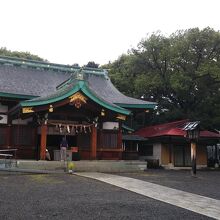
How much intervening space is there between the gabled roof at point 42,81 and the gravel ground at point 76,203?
446 inches

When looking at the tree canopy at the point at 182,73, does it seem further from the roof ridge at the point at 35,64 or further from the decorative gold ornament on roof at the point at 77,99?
the decorative gold ornament on roof at the point at 77,99

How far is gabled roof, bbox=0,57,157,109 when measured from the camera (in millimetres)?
24562

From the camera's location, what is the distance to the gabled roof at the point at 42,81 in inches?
967

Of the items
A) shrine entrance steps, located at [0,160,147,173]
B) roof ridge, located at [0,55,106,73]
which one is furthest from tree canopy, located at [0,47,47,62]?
shrine entrance steps, located at [0,160,147,173]

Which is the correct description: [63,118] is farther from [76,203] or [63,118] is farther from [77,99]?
[76,203]

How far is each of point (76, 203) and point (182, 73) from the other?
22.4 m

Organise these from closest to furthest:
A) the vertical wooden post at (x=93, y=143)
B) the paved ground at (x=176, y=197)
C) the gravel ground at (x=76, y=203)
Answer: the gravel ground at (x=76, y=203) < the paved ground at (x=176, y=197) < the vertical wooden post at (x=93, y=143)

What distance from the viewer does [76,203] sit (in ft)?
32.7

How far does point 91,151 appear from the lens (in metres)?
22.5

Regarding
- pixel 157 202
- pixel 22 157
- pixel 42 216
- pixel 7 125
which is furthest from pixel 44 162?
pixel 42 216

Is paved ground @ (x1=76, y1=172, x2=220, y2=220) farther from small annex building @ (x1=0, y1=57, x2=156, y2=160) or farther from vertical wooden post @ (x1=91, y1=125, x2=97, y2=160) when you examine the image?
small annex building @ (x1=0, y1=57, x2=156, y2=160)

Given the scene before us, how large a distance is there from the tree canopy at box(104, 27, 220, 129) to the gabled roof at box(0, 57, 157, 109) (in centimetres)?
405

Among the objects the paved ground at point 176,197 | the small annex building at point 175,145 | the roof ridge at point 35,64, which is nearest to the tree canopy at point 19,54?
the roof ridge at point 35,64

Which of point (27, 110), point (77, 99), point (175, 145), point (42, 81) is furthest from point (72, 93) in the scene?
point (175, 145)
